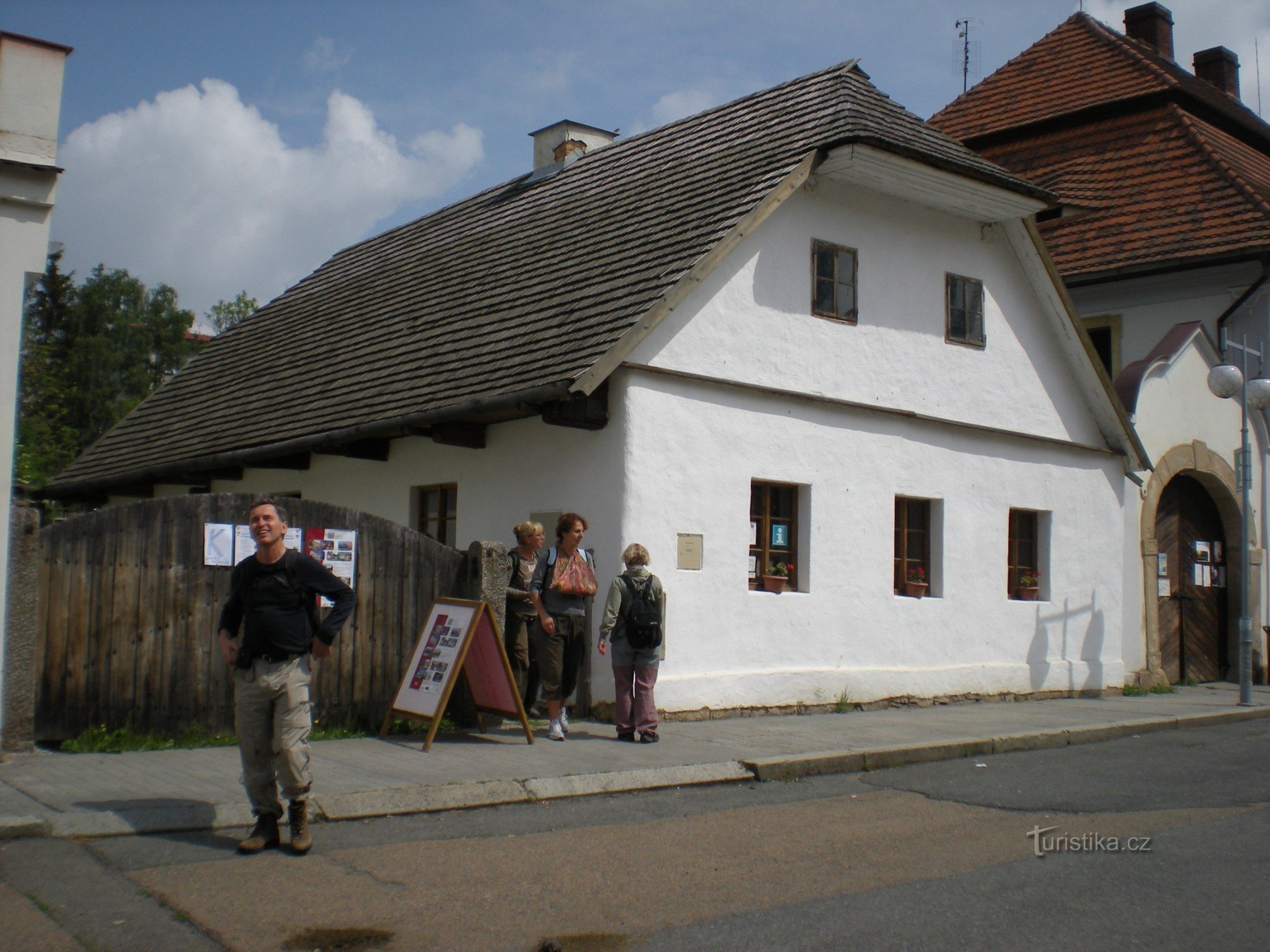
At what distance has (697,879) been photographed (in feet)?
18.6

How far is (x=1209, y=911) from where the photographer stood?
523 cm

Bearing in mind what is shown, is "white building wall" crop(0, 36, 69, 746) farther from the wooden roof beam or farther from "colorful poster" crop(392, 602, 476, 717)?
the wooden roof beam

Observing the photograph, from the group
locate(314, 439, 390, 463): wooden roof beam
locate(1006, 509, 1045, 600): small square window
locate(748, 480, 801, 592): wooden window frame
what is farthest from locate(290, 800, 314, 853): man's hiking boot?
locate(1006, 509, 1045, 600): small square window

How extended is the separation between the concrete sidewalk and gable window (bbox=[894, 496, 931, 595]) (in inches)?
69.7

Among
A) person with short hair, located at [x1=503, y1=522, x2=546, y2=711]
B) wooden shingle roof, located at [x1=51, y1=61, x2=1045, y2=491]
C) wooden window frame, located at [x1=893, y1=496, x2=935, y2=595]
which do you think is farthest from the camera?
wooden window frame, located at [x1=893, y1=496, x2=935, y2=595]

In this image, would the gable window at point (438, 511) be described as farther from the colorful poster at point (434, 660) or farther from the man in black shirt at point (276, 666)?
the man in black shirt at point (276, 666)

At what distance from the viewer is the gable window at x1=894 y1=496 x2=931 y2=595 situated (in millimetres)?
13398

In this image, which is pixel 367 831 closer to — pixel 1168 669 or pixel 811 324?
pixel 811 324

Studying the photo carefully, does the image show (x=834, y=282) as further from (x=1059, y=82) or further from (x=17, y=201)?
(x=1059, y=82)

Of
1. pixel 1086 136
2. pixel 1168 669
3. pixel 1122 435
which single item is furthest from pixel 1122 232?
pixel 1168 669

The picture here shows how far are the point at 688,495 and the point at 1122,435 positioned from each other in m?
7.59

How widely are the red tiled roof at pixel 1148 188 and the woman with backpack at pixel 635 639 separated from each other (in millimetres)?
11568

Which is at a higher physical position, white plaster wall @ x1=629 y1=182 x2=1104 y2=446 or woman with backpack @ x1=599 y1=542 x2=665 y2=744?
white plaster wall @ x1=629 y1=182 x2=1104 y2=446

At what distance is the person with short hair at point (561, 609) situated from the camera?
9.55 meters
